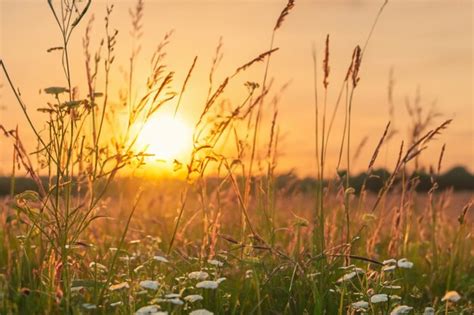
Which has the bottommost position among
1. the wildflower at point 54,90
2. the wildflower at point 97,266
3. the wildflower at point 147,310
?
the wildflower at point 147,310

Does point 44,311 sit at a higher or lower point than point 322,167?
lower

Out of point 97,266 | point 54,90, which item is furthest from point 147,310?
point 54,90

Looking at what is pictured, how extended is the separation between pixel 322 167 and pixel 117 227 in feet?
9.74

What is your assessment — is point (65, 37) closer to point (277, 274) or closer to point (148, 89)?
point (148, 89)

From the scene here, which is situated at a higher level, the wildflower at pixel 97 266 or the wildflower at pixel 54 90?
the wildflower at pixel 54 90

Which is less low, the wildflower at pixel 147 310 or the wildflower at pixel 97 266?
the wildflower at pixel 97 266

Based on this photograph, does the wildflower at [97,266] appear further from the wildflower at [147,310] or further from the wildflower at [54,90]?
the wildflower at [54,90]

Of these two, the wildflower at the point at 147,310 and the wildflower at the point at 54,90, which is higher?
the wildflower at the point at 54,90

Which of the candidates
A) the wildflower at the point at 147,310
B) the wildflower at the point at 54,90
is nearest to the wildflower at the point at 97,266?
the wildflower at the point at 147,310

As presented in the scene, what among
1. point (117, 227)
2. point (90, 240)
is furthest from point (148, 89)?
point (117, 227)

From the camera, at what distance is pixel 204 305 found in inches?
136

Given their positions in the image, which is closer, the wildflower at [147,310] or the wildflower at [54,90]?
the wildflower at [147,310]

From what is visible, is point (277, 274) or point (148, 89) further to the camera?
point (277, 274)

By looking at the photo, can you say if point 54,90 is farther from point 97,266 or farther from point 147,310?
point 147,310
